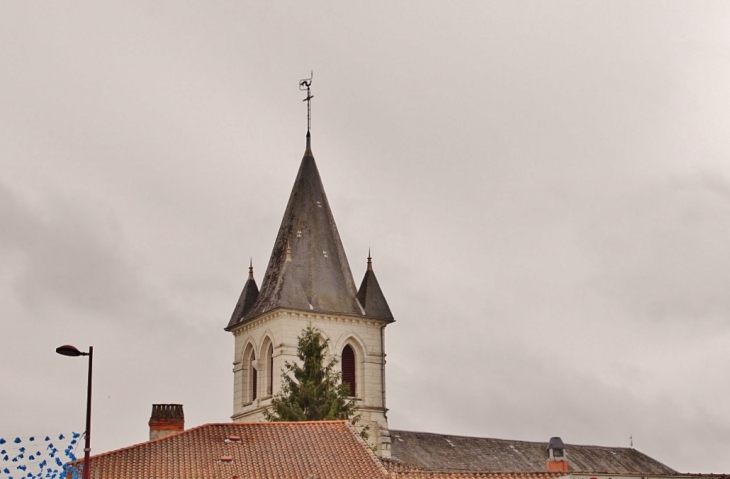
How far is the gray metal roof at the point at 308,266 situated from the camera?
59375mm

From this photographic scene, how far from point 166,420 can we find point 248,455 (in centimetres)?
512

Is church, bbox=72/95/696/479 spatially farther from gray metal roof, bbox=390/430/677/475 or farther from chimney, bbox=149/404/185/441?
chimney, bbox=149/404/185/441

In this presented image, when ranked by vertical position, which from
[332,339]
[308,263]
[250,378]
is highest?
[308,263]

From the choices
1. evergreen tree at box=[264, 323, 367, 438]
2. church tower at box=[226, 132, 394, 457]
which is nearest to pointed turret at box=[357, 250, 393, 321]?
church tower at box=[226, 132, 394, 457]

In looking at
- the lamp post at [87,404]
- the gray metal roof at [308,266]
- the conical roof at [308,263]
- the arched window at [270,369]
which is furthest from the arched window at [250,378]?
the lamp post at [87,404]

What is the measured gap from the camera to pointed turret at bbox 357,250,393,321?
61344 mm

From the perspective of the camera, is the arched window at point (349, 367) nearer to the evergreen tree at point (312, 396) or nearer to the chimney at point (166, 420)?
the evergreen tree at point (312, 396)

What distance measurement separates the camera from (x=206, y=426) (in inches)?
1383

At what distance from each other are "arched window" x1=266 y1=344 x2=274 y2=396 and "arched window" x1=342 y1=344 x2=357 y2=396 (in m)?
3.23

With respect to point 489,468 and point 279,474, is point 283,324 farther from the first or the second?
point 279,474

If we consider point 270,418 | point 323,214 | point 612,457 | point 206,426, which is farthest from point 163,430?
point 612,457

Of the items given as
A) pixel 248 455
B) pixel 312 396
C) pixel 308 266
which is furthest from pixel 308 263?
pixel 248 455

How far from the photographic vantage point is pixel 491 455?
5969 centimetres

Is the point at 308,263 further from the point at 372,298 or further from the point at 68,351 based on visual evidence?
the point at 68,351
